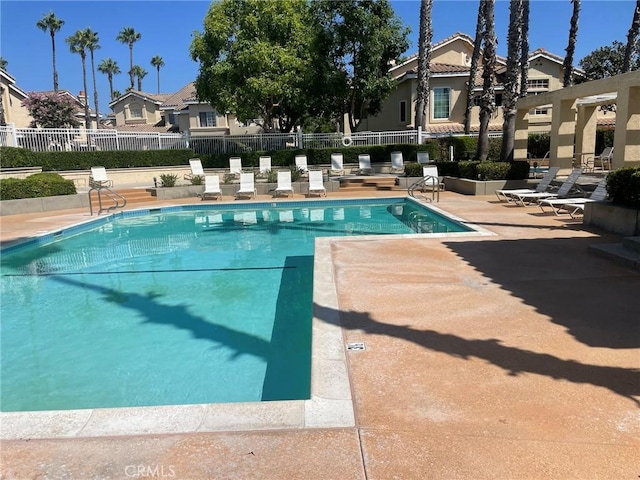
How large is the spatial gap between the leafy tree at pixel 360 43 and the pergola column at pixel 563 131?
36.9 ft

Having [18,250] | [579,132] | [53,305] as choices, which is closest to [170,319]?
[53,305]

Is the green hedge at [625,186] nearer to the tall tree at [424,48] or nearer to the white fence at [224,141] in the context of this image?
the tall tree at [424,48]

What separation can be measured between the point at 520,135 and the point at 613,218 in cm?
1038

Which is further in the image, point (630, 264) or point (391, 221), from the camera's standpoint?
point (391, 221)

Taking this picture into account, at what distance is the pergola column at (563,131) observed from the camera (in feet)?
50.9

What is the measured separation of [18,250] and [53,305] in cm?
395

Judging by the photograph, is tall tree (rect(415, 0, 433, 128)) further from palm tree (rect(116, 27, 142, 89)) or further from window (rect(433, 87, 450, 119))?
palm tree (rect(116, 27, 142, 89))

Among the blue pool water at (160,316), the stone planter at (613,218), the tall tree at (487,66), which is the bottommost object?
the blue pool water at (160,316)

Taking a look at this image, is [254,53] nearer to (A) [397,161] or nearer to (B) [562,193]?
(A) [397,161]

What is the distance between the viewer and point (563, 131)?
1567 centimetres

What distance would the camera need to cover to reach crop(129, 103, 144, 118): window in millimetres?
49031

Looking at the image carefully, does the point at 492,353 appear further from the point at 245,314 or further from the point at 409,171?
the point at 409,171

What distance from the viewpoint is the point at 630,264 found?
6.21m

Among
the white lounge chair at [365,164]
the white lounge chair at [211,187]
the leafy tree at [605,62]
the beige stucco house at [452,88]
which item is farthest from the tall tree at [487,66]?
the leafy tree at [605,62]
